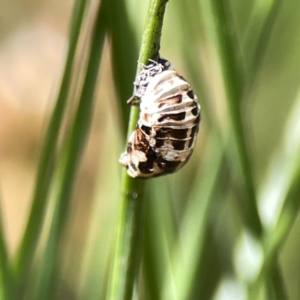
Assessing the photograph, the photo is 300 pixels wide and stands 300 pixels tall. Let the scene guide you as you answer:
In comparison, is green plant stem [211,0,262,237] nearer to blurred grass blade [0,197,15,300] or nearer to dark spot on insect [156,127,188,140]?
dark spot on insect [156,127,188,140]

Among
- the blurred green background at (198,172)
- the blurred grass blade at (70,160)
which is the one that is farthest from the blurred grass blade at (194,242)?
the blurred grass blade at (70,160)

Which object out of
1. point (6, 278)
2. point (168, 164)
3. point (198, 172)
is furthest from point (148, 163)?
point (198, 172)

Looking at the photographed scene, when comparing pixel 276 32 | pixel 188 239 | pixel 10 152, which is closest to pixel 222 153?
pixel 188 239

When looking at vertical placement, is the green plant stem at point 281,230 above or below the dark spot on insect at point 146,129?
below

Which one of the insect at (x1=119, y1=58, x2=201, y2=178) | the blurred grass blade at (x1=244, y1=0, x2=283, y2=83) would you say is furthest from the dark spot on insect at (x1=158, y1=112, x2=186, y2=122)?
the blurred grass blade at (x1=244, y1=0, x2=283, y2=83)

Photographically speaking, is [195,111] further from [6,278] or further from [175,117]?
[6,278]

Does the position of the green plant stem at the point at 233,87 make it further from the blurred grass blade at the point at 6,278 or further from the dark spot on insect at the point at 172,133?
the blurred grass blade at the point at 6,278
